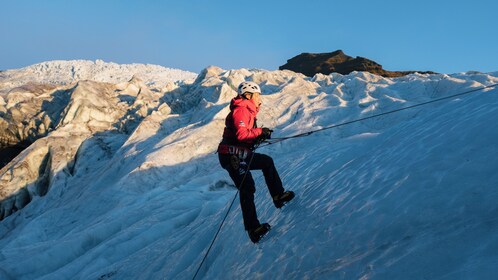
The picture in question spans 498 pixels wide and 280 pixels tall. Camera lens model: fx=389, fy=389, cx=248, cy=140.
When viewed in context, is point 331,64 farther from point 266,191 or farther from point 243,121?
point 243,121

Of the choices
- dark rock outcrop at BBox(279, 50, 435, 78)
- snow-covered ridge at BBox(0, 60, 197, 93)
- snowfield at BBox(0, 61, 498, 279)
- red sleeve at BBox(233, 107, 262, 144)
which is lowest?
snowfield at BBox(0, 61, 498, 279)

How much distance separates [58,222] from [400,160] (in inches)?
649

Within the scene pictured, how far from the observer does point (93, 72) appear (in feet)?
235

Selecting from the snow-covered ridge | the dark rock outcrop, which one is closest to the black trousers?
the dark rock outcrop

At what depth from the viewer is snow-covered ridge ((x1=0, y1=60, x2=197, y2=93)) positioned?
218 feet

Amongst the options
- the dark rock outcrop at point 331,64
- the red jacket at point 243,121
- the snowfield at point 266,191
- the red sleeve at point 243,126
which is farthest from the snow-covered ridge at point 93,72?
the red sleeve at point 243,126

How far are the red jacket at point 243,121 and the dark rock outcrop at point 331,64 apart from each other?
41.1m

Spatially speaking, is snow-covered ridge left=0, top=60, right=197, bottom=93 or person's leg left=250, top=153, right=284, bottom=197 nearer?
person's leg left=250, top=153, right=284, bottom=197

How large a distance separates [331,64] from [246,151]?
159 feet

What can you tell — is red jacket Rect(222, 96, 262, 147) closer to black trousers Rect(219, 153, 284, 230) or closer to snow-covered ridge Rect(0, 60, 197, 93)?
black trousers Rect(219, 153, 284, 230)

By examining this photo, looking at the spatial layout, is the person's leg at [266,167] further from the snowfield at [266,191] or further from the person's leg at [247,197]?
the snowfield at [266,191]

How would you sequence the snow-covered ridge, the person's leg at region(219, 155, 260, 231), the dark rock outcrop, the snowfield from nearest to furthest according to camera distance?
the snowfield
the person's leg at region(219, 155, 260, 231)
the dark rock outcrop
the snow-covered ridge

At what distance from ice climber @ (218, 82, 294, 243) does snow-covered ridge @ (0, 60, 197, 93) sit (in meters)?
61.8

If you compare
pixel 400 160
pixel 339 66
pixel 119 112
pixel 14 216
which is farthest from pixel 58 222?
pixel 339 66
